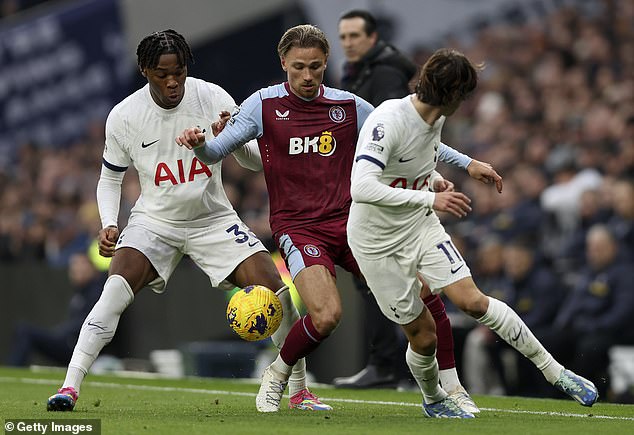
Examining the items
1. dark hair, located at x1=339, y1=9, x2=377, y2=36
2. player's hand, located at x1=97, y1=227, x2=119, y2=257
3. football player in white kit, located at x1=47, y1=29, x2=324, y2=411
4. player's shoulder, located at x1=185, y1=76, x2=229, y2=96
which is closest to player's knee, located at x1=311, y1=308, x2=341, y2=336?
football player in white kit, located at x1=47, y1=29, x2=324, y2=411

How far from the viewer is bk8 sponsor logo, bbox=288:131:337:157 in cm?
754

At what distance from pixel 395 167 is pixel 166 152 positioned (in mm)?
1578

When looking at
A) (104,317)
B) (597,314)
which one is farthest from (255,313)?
(597,314)

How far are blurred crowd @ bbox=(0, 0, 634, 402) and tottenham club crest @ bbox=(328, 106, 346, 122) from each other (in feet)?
14.3

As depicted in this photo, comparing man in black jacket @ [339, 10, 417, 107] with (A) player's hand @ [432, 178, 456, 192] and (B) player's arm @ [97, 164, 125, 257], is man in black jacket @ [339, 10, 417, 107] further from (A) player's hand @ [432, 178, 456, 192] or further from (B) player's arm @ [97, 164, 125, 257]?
(A) player's hand @ [432, 178, 456, 192]

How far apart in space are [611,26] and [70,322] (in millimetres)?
7481

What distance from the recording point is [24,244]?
59.0 feet

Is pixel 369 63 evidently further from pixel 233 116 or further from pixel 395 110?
pixel 395 110

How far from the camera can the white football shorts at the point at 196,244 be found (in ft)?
25.6

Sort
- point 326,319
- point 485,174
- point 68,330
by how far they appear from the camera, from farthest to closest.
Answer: point 68,330, point 326,319, point 485,174

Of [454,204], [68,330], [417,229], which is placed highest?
[454,204]

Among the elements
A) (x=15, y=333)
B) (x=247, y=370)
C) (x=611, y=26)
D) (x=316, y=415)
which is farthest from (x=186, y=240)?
(x=611, y=26)

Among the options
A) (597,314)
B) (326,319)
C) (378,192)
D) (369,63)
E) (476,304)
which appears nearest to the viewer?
(378,192)

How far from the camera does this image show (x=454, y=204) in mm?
6383
